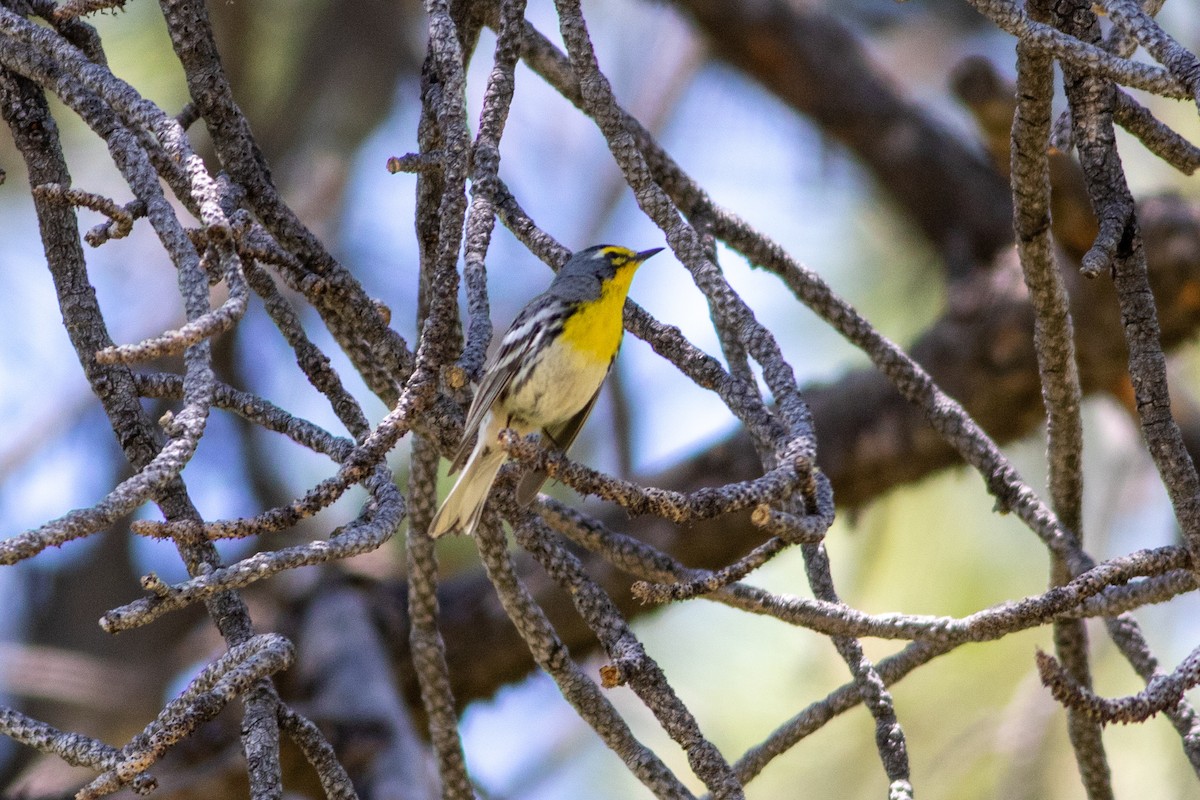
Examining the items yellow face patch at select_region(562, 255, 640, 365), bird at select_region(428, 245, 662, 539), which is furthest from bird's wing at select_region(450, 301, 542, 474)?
yellow face patch at select_region(562, 255, 640, 365)

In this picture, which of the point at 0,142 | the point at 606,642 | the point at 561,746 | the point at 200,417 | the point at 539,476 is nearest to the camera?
the point at 200,417

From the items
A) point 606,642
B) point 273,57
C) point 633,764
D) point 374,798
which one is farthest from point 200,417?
point 273,57

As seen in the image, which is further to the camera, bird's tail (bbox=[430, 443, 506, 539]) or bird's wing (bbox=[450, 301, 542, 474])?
bird's wing (bbox=[450, 301, 542, 474])

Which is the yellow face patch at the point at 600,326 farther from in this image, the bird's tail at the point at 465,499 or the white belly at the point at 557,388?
the bird's tail at the point at 465,499

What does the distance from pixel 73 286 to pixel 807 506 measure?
4.21 ft

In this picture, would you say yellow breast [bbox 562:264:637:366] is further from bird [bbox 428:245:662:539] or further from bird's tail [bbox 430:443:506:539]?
bird's tail [bbox 430:443:506:539]

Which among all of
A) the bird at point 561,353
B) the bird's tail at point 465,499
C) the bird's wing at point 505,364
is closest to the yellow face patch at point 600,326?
the bird at point 561,353

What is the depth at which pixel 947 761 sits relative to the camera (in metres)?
4.79

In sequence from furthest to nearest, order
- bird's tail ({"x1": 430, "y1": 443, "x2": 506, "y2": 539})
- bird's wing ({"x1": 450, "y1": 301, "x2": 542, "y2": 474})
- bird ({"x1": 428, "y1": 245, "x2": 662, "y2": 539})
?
bird ({"x1": 428, "y1": 245, "x2": 662, "y2": 539}) < bird's wing ({"x1": 450, "y1": 301, "x2": 542, "y2": 474}) < bird's tail ({"x1": 430, "y1": 443, "x2": 506, "y2": 539})

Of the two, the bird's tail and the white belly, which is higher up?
the white belly

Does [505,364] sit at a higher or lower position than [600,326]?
lower

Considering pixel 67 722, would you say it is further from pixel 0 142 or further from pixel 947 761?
pixel 947 761

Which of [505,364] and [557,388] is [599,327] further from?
[505,364]

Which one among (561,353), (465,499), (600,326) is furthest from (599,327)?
(465,499)
